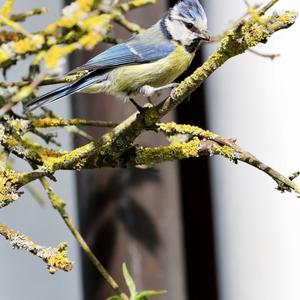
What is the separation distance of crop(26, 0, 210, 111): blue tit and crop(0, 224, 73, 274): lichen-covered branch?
0.41m

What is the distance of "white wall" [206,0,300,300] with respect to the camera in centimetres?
173

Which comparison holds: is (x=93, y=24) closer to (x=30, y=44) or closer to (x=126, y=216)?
(x=30, y=44)

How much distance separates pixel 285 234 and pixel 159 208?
32 cm

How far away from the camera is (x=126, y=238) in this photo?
4.99ft

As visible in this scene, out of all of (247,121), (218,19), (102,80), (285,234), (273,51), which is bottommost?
(285,234)

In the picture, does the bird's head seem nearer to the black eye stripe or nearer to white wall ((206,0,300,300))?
the black eye stripe

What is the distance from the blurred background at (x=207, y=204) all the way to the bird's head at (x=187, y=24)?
0.21 metres

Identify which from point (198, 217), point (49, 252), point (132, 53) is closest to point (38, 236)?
point (198, 217)

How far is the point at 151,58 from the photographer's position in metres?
1.26

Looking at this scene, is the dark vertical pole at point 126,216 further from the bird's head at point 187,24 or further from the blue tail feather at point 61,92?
the blue tail feather at point 61,92

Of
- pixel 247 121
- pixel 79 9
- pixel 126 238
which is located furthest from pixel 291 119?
pixel 79 9

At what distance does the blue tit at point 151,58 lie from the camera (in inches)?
46.8

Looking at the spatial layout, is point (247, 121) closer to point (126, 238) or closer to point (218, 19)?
point (218, 19)

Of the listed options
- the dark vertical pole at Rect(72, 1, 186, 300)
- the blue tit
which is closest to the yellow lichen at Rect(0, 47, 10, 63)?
the blue tit
